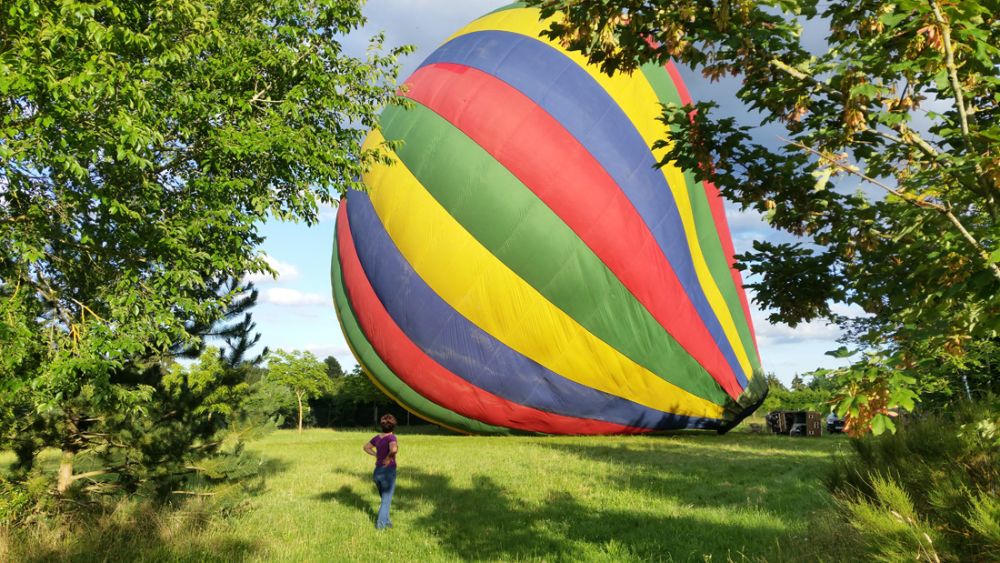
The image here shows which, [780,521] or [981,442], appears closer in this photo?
[981,442]

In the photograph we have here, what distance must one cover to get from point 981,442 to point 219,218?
7.96m

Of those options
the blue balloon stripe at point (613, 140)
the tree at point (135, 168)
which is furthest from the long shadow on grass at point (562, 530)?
the blue balloon stripe at point (613, 140)

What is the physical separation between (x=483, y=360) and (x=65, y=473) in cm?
953

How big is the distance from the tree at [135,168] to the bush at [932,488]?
6356mm

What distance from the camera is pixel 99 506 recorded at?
708cm

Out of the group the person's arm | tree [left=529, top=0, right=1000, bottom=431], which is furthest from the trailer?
tree [left=529, top=0, right=1000, bottom=431]

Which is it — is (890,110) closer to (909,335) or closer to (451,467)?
(909,335)

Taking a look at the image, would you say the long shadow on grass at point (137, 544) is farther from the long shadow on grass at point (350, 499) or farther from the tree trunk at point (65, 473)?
the long shadow on grass at point (350, 499)

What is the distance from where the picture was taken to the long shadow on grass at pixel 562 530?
6.13 metres

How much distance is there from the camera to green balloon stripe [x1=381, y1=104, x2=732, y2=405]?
47.6 feet

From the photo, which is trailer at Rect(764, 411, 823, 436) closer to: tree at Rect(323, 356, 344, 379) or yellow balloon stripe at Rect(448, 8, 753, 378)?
yellow balloon stripe at Rect(448, 8, 753, 378)

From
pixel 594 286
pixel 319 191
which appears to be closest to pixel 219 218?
pixel 319 191

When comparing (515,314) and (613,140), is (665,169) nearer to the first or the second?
(613,140)

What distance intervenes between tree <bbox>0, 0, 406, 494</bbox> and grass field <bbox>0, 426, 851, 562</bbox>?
152cm
